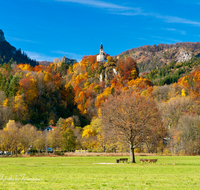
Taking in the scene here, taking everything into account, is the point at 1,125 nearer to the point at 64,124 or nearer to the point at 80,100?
the point at 64,124

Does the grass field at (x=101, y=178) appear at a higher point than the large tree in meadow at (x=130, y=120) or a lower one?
lower

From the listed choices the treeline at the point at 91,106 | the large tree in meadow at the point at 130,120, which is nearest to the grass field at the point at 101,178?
the large tree in meadow at the point at 130,120

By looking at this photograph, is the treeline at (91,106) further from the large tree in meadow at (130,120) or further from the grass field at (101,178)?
the grass field at (101,178)

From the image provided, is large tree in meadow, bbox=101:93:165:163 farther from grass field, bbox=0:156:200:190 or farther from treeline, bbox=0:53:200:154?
grass field, bbox=0:156:200:190

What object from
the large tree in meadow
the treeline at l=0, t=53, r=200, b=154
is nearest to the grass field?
the large tree in meadow

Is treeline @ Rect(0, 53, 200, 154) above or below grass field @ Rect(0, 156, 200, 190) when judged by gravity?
above

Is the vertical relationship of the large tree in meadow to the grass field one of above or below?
above

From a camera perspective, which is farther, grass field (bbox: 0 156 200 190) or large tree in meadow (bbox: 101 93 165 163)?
large tree in meadow (bbox: 101 93 165 163)

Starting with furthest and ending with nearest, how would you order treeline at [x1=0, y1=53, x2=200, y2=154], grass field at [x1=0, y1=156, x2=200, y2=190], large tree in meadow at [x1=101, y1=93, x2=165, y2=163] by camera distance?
treeline at [x1=0, y1=53, x2=200, y2=154], large tree in meadow at [x1=101, y1=93, x2=165, y2=163], grass field at [x1=0, y1=156, x2=200, y2=190]

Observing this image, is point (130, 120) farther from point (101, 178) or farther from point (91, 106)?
point (91, 106)

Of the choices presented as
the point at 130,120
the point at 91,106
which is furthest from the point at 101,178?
Result: the point at 91,106

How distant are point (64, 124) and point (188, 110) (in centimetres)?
4980

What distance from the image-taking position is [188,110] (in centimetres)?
9225

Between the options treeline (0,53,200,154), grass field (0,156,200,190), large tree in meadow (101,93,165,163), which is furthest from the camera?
treeline (0,53,200,154)
